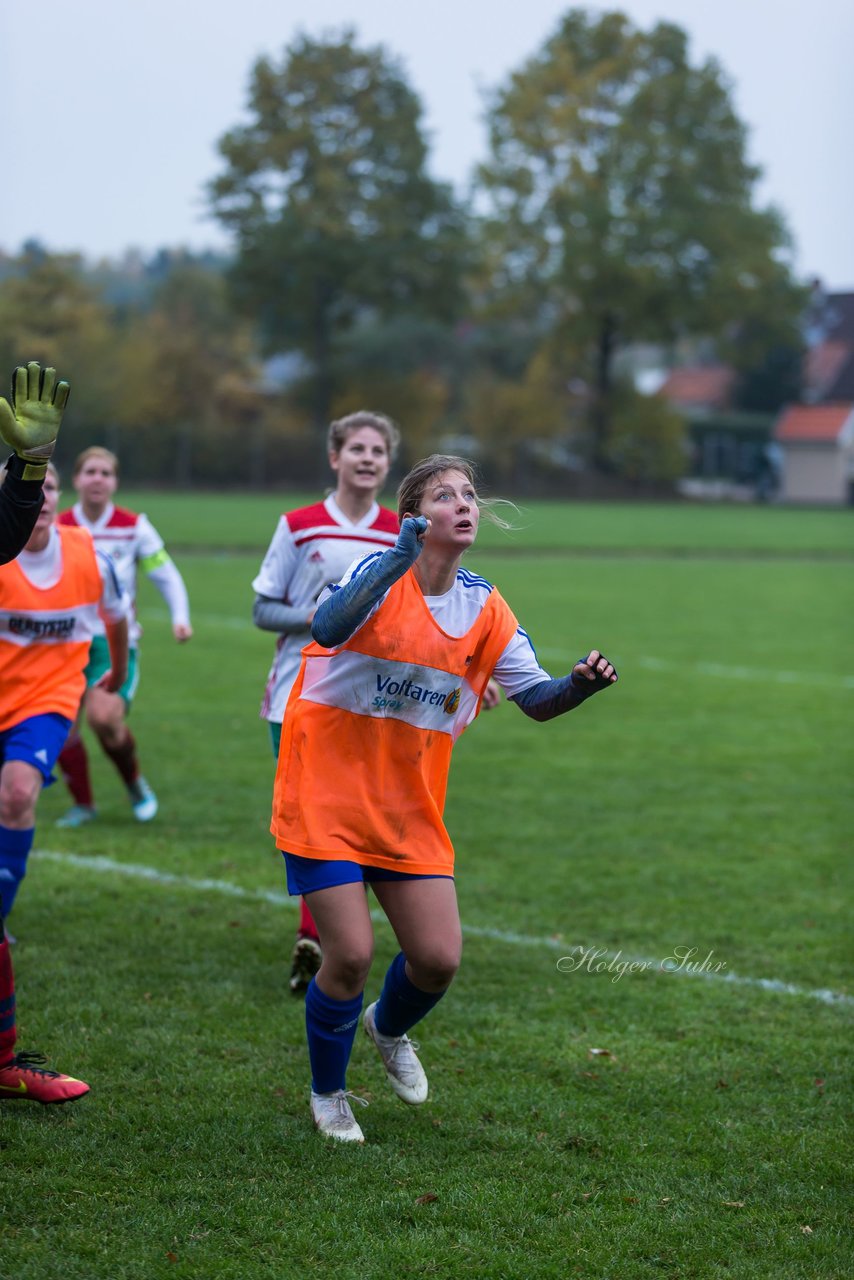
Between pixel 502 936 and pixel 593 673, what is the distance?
2629 millimetres

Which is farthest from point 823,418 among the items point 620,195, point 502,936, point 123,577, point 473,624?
point 473,624

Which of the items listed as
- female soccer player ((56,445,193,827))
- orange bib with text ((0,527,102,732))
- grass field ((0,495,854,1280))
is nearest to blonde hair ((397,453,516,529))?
grass field ((0,495,854,1280))

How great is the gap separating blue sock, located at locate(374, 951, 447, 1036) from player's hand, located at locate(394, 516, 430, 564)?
1.27 meters

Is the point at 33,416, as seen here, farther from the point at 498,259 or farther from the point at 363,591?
the point at 498,259

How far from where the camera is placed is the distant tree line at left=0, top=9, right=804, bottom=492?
179 ft

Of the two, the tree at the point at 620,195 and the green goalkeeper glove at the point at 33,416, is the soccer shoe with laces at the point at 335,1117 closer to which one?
the green goalkeeper glove at the point at 33,416

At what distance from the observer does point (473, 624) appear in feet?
14.2

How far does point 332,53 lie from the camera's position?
5575cm

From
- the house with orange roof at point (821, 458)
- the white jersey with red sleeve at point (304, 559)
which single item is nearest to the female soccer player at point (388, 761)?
the white jersey with red sleeve at point (304, 559)

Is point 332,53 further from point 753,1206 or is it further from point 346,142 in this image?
point 753,1206

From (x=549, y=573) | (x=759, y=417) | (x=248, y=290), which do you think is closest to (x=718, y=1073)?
(x=549, y=573)

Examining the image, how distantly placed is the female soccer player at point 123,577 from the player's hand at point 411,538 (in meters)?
4.00

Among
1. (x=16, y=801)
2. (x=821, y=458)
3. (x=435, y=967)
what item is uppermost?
(x=821, y=458)

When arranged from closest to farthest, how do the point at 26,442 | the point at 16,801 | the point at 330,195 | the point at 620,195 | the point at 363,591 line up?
the point at 26,442 → the point at 363,591 → the point at 16,801 → the point at 330,195 → the point at 620,195
